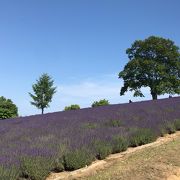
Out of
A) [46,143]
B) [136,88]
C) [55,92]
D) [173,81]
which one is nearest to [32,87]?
[55,92]

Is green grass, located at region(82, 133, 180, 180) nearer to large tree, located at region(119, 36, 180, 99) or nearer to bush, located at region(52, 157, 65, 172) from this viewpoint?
bush, located at region(52, 157, 65, 172)

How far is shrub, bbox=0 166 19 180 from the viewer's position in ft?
20.3

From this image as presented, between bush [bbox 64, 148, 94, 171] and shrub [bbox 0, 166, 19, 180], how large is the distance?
3.61 feet

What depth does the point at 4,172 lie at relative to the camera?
626cm

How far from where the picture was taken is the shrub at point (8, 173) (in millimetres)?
6179

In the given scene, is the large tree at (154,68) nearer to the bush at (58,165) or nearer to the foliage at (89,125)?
the foliage at (89,125)

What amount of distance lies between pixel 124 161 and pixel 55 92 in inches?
1418

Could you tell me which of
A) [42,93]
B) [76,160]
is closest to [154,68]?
[42,93]

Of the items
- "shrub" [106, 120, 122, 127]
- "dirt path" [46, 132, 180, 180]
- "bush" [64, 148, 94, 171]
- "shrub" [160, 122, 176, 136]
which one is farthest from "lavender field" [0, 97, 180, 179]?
"dirt path" [46, 132, 180, 180]

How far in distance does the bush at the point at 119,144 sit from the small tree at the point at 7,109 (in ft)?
102

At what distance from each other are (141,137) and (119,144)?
0.85m

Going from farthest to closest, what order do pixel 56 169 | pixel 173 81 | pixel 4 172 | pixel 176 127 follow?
pixel 173 81 → pixel 176 127 → pixel 56 169 → pixel 4 172

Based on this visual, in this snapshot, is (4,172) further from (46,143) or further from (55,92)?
(55,92)

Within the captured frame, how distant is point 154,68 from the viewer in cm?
4847
